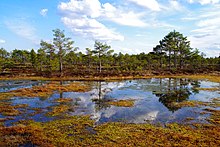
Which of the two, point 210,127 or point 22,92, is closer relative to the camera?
point 210,127

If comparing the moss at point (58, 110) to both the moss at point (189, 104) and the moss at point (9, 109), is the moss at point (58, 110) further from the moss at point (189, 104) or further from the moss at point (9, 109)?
the moss at point (189, 104)

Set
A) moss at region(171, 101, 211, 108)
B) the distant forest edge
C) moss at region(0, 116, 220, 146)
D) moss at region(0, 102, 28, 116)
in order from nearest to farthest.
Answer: moss at region(0, 116, 220, 146)
moss at region(0, 102, 28, 116)
moss at region(171, 101, 211, 108)
the distant forest edge

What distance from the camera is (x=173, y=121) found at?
696 inches

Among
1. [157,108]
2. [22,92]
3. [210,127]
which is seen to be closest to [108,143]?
[210,127]

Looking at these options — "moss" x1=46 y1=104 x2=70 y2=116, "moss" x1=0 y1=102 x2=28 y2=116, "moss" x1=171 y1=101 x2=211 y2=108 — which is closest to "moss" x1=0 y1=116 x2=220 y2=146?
"moss" x1=46 y1=104 x2=70 y2=116

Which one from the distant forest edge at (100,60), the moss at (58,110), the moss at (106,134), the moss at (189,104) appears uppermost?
the distant forest edge at (100,60)

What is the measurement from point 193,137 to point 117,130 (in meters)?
5.58

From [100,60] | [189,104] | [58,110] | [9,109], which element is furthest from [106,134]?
[100,60]

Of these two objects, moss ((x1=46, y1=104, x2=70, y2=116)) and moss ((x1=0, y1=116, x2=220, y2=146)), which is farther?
moss ((x1=46, y1=104, x2=70, y2=116))

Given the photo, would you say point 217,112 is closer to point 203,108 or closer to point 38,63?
point 203,108

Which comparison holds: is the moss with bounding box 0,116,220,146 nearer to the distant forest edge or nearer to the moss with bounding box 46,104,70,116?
the moss with bounding box 46,104,70,116

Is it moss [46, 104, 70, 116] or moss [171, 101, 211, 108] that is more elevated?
moss [171, 101, 211, 108]

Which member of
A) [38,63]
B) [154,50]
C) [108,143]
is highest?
[154,50]

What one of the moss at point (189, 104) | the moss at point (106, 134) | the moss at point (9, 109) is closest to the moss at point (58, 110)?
the moss at point (106, 134)
